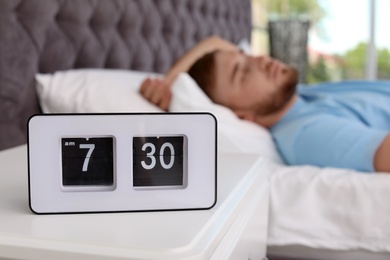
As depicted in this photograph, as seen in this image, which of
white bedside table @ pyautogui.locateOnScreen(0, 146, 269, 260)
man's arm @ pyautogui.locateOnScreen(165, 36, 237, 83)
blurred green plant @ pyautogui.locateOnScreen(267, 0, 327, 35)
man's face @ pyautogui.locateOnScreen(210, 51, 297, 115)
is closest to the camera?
white bedside table @ pyautogui.locateOnScreen(0, 146, 269, 260)

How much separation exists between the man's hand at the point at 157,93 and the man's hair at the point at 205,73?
0.12 metres

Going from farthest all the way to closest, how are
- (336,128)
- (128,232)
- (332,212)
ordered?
(336,128), (332,212), (128,232)

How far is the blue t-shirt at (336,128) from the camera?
126cm

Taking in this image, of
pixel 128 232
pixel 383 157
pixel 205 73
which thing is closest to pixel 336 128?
pixel 383 157

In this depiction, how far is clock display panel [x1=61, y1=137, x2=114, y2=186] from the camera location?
63cm

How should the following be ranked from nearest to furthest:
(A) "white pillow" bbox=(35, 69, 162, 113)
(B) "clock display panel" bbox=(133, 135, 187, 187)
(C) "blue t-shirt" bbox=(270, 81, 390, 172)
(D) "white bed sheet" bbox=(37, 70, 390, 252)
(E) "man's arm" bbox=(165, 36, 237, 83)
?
(B) "clock display panel" bbox=(133, 135, 187, 187) → (D) "white bed sheet" bbox=(37, 70, 390, 252) → (C) "blue t-shirt" bbox=(270, 81, 390, 172) → (A) "white pillow" bbox=(35, 69, 162, 113) → (E) "man's arm" bbox=(165, 36, 237, 83)

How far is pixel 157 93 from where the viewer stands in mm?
1448

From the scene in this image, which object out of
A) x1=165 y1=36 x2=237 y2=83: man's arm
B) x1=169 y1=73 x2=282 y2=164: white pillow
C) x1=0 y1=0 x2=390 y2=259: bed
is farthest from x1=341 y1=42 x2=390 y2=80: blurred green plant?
x1=169 y1=73 x2=282 y2=164: white pillow

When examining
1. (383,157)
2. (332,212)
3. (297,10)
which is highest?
(297,10)

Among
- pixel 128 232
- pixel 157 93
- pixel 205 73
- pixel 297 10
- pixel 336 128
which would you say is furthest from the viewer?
pixel 297 10

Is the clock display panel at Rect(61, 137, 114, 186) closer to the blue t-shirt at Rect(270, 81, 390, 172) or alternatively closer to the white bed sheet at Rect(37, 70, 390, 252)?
the white bed sheet at Rect(37, 70, 390, 252)

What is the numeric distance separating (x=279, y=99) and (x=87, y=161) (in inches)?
39.5

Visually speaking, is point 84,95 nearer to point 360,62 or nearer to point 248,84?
point 248,84

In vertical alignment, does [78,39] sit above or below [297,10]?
below
